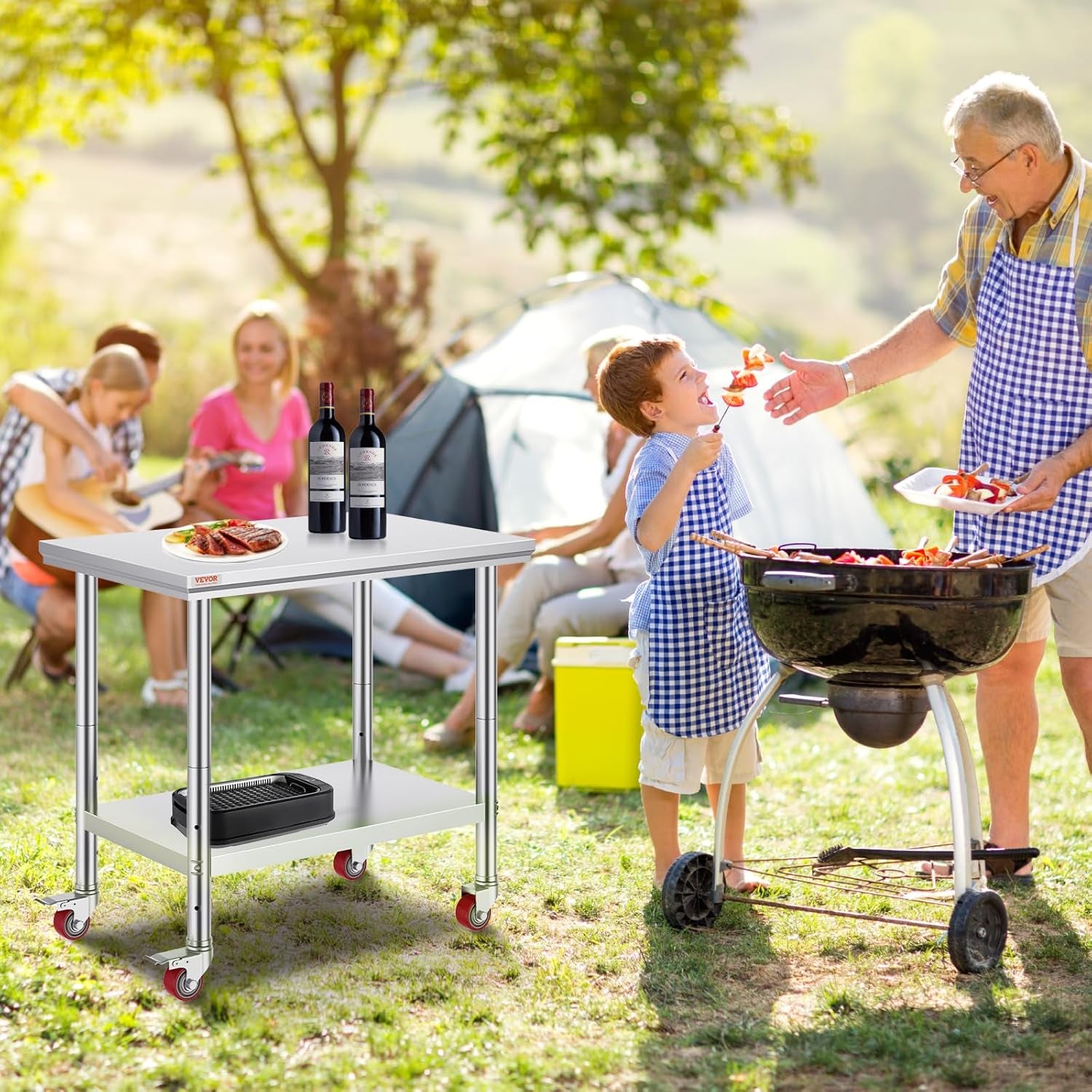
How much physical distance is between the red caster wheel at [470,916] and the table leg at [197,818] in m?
0.61

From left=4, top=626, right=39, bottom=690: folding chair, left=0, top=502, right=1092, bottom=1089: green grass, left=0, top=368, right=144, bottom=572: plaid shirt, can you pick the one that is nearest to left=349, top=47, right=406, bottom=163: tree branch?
left=0, top=368, right=144, bottom=572: plaid shirt

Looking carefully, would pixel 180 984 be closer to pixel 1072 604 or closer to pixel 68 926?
pixel 68 926

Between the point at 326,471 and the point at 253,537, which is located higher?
the point at 326,471

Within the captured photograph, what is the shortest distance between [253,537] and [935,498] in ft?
4.56

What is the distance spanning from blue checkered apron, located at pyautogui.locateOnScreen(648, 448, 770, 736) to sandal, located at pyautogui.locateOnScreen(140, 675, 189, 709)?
8.41 feet

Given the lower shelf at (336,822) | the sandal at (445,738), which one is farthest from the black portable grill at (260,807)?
the sandal at (445,738)

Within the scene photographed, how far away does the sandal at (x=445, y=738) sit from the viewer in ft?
16.1

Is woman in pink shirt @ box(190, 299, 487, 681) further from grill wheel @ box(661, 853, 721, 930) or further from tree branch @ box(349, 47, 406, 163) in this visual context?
tree branch @ box(349, 47, 406, 163)

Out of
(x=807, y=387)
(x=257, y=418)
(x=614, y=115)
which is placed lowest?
(x=257, y=418)

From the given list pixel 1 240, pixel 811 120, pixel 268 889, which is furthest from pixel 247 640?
pixel 811 120

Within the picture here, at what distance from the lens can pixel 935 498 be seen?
3.10 m

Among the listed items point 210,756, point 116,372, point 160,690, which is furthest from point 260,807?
point 116,372

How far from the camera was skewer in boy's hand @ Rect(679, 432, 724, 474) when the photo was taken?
3.23m

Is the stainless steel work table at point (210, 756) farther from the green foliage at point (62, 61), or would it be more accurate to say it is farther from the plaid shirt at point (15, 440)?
the green foliage at point (62, 61)
